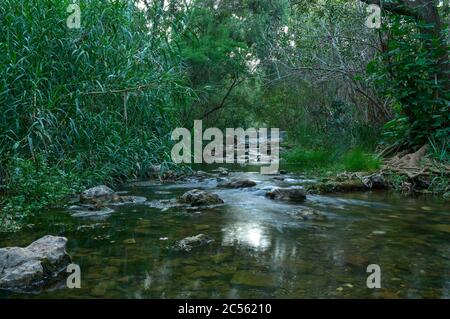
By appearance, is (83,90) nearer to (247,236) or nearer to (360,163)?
(247,236)

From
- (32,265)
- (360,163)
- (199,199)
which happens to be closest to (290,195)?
(199,199)

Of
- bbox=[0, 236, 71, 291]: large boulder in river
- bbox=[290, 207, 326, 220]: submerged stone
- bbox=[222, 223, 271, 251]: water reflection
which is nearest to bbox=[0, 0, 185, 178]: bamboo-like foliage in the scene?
bbox=[0, 236, 71, 291]: large boulder in river

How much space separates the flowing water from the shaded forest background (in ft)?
3.80

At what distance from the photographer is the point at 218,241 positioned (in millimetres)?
4031

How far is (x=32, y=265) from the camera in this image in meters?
2.93

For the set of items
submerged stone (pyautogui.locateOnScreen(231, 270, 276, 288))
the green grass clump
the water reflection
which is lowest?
submerged stone (pyautogui.locateOnScreen(231, 270, 276, 288))

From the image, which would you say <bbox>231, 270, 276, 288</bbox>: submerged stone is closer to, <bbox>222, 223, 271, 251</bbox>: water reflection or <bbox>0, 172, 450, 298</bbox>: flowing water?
<bbox>0, 172, 450, 298</bbox>: flowing water

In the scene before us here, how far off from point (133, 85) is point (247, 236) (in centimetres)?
331

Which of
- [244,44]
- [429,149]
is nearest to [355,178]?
[429,149]

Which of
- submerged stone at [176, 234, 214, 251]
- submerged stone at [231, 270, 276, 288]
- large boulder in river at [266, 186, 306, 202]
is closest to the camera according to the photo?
submerged stone at [231, 270, 276, 288]

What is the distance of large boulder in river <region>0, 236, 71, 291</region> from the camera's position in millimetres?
2836

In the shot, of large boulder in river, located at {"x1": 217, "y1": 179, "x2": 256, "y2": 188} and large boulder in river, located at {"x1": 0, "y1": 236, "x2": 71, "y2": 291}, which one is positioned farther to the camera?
large boulder in river, located at {"x1": 217, "y1": 179, "x2": 256, "y2": 188}

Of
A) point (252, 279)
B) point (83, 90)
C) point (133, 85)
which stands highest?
point (133, 85)

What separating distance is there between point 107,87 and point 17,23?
1396mm
